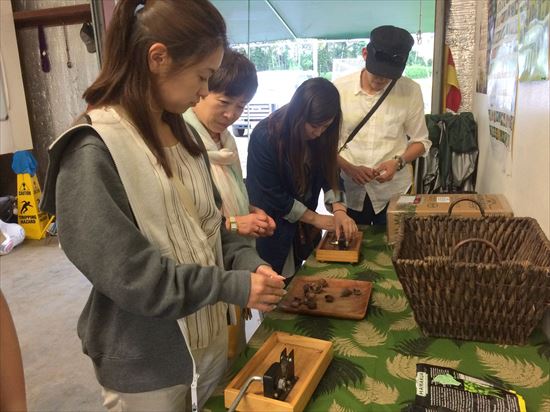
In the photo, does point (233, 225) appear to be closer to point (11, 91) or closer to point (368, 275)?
point (368, 275)

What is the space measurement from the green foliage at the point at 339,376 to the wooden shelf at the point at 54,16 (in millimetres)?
3820

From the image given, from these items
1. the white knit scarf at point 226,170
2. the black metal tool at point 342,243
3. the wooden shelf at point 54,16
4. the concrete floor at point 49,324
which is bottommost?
the concrete floor at point 49,324

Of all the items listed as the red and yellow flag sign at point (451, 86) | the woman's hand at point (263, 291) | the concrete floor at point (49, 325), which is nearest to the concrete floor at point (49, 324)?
the concrete floor at point (49, 325)

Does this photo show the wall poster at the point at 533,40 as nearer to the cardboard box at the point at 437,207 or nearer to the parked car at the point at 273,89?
the cardboard box at the point at 437,207

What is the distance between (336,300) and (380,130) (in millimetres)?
1000

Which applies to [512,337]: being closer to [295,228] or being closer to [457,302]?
[457,302]

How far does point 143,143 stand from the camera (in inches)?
32.8

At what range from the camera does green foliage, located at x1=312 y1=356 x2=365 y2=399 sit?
2.91 feet

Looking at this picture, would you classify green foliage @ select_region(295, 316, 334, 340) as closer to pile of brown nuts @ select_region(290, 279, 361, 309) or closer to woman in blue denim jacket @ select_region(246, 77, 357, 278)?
pile of brown nuts @ select_region(290, 279, 361, 309)

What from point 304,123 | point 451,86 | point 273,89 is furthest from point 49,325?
point 451,86

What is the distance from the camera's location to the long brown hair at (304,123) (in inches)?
62.7

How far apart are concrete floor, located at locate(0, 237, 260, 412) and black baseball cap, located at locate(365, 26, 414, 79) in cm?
136

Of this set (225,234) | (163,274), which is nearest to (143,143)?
(163,274)

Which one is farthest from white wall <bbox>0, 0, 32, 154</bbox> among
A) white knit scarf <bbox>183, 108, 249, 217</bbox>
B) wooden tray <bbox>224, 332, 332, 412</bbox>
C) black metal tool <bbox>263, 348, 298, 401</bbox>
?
black metal tool <bbox>263, 348, 298, 401</bbox>
